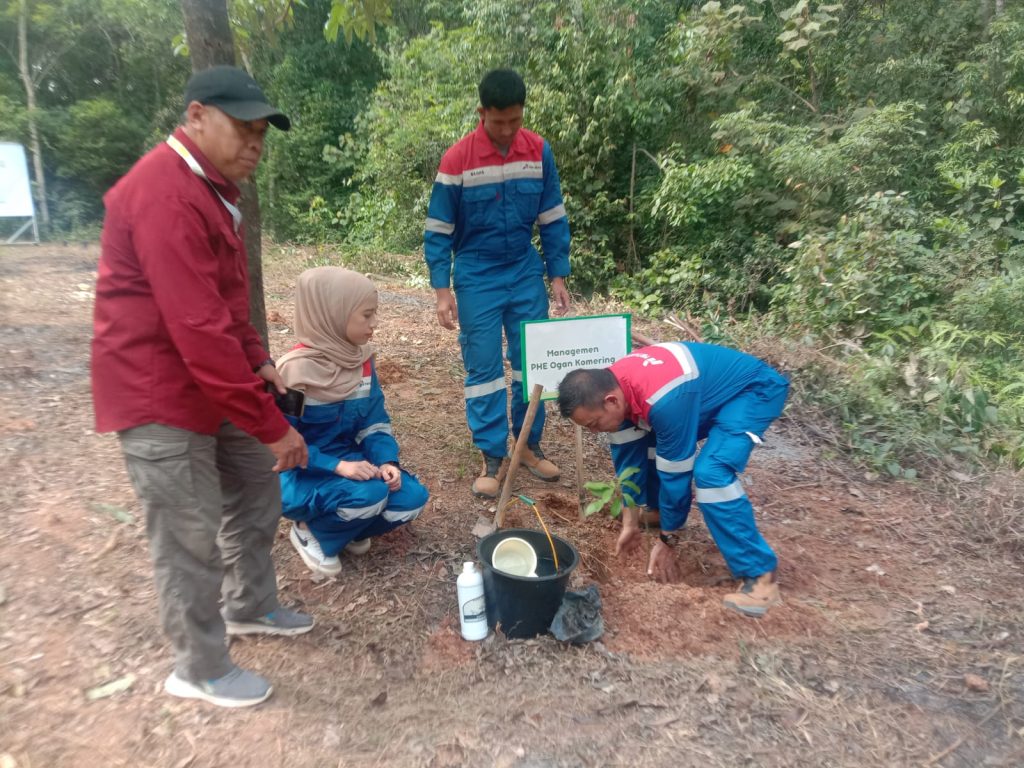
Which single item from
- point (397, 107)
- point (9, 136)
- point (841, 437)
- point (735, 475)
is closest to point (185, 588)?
point (735, 475)

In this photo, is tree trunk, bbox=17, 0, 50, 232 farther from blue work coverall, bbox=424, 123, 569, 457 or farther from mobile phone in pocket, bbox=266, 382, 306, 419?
mobile phone in pocket, bbox=266, 382, 306, 419

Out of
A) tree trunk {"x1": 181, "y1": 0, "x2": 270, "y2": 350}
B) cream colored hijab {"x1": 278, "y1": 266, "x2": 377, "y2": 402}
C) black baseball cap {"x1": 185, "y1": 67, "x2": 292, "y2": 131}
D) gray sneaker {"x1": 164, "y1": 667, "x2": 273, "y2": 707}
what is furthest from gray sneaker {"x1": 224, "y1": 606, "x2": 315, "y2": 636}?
black baseball cap {"x1": 185, "y1": 67, "x2": 292, "y2": 131}

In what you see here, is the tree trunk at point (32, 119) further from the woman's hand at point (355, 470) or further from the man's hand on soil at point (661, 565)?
the man's hand on soil at point (661, 565)

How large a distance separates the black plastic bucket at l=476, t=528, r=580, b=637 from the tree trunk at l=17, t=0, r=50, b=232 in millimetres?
16786

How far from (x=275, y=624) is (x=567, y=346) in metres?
1.87

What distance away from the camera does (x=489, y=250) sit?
3.95 m

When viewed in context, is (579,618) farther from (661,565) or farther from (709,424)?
(709,424)

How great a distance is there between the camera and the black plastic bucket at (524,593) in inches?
104

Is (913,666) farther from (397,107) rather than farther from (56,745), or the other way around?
(397,107)

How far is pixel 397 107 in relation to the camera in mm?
11242

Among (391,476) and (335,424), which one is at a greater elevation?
(335,424)

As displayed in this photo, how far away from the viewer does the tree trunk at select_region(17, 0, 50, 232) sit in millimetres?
15477

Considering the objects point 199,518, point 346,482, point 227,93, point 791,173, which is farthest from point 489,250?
point 791,173

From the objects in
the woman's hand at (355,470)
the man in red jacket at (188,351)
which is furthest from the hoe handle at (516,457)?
the man in red jacket at (188,351)
